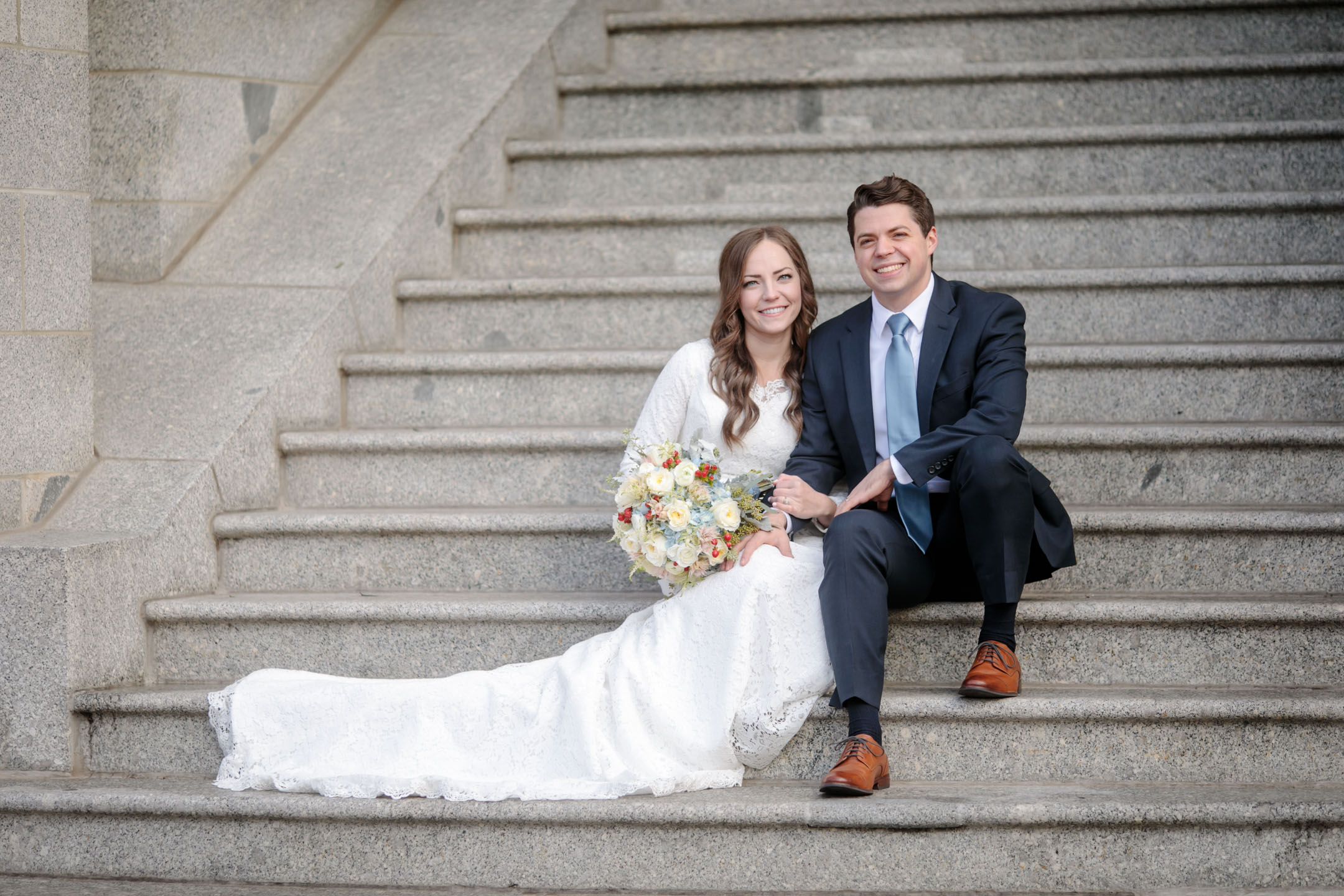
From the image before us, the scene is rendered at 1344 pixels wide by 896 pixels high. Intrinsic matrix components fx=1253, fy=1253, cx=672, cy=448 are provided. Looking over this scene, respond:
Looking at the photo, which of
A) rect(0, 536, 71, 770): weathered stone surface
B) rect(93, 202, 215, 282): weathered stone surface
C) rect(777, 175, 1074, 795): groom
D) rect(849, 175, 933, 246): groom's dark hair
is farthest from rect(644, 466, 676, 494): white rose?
rect(93, 202, 215, 282): weathered stone surface

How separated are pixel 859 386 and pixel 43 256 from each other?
7.73ft

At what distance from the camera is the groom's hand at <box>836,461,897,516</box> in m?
3.23

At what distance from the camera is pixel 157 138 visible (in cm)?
463

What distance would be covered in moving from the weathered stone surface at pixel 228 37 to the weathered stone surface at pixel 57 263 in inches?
47.6

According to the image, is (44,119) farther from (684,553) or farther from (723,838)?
(723,838)

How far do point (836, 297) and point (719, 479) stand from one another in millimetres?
1305

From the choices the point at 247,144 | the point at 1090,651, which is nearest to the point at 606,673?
the point at 1090,651

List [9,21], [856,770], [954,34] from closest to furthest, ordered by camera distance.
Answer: [856,770] → [9,21] → [954,34]

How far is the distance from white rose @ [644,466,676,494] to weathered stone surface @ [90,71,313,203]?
256cm

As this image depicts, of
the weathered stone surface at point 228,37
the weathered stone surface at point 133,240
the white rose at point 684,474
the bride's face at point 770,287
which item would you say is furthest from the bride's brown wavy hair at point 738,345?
the weathered stone surface at point 228,37

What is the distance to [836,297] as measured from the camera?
4.30 m

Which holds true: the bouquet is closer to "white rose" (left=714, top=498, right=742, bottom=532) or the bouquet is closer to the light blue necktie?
"white rose" (left=714, top=498, right=742, bottom=532)

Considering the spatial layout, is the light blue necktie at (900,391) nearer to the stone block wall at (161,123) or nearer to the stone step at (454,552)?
the stone step at (454,552)

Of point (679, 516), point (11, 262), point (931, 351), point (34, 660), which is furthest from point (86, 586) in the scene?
point (931, 351)
